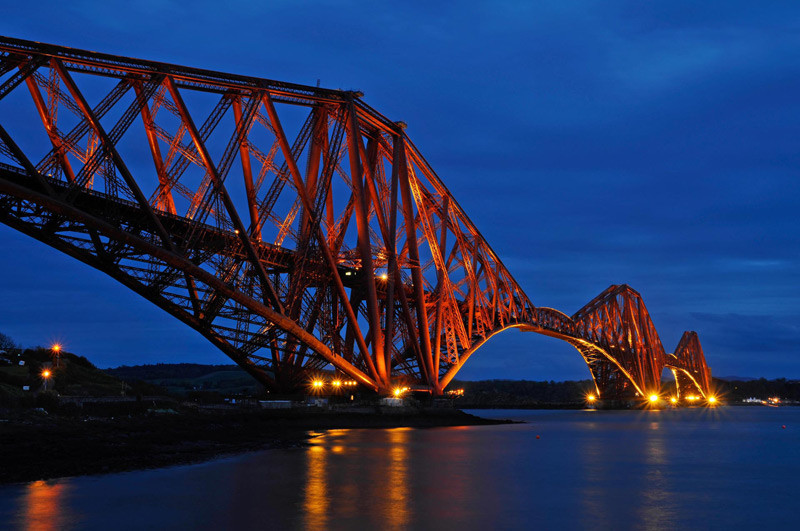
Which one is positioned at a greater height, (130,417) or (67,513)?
(130,417)

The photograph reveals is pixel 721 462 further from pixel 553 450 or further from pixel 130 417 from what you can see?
pixel 130 417

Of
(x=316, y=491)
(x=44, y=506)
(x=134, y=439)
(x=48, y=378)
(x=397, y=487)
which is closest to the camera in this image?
(x=44, y=506)

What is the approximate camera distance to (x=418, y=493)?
28.3 metres

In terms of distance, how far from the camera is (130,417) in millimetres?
45500

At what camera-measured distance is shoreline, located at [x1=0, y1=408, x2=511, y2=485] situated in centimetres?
2950

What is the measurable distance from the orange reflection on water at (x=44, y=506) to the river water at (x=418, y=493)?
0.05 m

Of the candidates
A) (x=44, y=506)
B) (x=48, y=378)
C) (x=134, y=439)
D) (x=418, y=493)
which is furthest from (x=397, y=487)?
(x=48, y=378)

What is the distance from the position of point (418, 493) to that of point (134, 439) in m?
16.6

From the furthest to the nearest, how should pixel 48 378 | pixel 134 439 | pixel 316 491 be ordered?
pixel 48 378, pixel 134 439, pixel 316 491

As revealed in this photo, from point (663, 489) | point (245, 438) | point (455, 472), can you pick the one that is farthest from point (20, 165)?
point (663, 489)

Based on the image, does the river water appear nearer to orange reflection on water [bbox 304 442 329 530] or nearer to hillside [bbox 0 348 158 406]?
orange reflection on water [bbox 304 442 329 530]

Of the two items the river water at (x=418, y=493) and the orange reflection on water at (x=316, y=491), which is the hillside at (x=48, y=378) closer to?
the orange reflection on water at (x=316, y=491)

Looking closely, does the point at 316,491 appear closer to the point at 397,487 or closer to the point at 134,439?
the point at 397,487

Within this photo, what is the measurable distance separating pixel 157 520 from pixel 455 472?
56.2 feet
